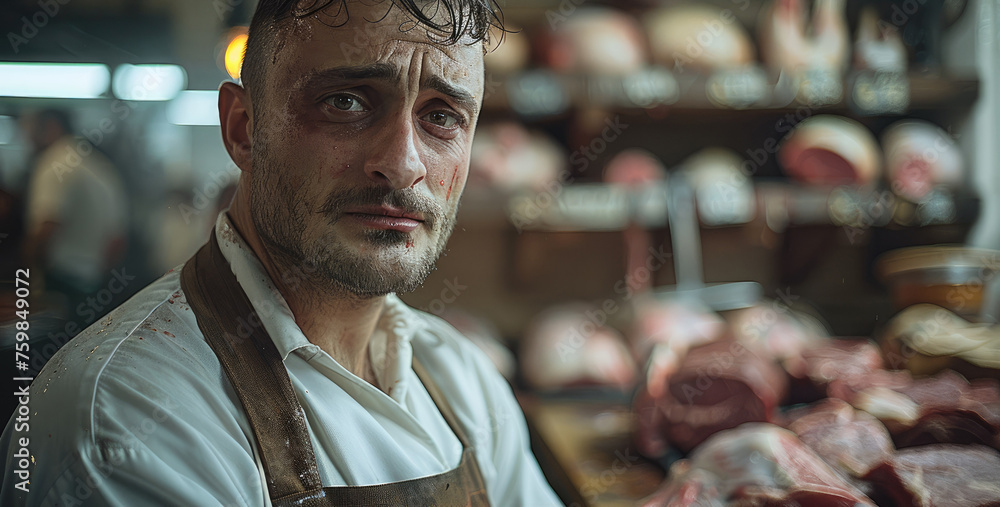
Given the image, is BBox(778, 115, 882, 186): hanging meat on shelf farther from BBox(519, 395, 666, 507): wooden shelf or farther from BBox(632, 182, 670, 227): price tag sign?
BBox(519, 395, 666, 507): wooden shelf

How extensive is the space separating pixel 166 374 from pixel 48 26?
477mm

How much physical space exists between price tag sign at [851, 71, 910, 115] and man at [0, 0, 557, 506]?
4.75 ft

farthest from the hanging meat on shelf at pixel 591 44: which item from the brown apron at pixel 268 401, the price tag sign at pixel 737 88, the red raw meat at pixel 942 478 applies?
the brown apron at pixel 268 401

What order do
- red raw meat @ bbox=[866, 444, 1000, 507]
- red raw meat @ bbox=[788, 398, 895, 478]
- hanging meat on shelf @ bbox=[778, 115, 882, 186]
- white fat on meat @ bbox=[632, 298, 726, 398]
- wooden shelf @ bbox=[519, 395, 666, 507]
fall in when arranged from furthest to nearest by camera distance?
hanging meat on shelf @ bbox=[778, 115, 882, 186] → white fat on meat @ bbox=[632, 298, 726, 398] → wooden shelf @ bbox=[519, 395, 666, 507] → red raw meat @ bbox=[788, 398, 895, 478] → red raw meat @ bbox=[866, 444, 1000, 507]

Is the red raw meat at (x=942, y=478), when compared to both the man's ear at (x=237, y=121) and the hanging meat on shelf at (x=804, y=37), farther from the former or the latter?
the hanging meat on shelf at (x=804, y=37)

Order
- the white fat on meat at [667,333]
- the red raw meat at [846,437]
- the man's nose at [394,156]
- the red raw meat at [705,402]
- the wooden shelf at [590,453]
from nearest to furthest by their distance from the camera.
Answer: the man's nose at [394,156]
the red raw meat at [846,437]
the wooden shelf at [590,453]
the red raw meat at [705,402]
the white fat on meat at [667,333]

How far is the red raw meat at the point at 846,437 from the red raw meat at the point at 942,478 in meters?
0.03

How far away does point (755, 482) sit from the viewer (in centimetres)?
98

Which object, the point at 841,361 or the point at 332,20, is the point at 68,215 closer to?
the point at 332,20

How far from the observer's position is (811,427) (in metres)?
1.27

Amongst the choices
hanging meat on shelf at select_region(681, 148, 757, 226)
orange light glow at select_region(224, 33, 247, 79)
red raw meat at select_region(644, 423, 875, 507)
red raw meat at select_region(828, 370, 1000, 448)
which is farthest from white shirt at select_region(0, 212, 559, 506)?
hanging meat on shelf at select_region(681, 148, 757, 226)

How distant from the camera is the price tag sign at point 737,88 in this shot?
1.81 metres

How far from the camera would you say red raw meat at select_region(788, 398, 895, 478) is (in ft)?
3.64

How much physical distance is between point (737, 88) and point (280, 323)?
145 centimetres
